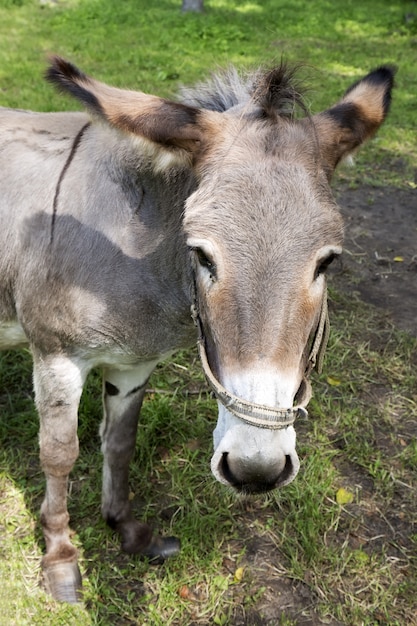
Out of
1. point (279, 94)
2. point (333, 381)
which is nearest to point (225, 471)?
point (279, 94)

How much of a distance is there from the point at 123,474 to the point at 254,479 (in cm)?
144

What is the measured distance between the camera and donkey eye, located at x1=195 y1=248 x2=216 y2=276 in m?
1.69

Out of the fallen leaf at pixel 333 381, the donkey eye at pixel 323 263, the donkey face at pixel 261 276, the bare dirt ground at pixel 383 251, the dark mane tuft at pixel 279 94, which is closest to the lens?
the donkey face at pixel 261 276

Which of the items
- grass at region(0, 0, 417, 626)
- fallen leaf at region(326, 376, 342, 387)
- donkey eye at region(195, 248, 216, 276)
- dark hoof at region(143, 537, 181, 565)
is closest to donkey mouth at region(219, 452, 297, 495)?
donkey eye at region(195, 248, 216, 276)

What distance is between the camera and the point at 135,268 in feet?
7.41

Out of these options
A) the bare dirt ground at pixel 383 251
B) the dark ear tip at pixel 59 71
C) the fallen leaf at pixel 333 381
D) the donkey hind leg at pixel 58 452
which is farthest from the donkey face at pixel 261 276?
the bare dirt ground at pixel 383 251

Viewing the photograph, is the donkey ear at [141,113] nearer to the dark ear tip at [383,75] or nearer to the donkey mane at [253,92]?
the donkey mane at [253,92]

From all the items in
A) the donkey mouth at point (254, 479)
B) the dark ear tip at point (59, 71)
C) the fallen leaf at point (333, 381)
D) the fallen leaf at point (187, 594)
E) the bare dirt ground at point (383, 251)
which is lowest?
the fallen leaf at point (187, 594)

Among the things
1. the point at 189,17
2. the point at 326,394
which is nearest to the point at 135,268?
the point at 326,394

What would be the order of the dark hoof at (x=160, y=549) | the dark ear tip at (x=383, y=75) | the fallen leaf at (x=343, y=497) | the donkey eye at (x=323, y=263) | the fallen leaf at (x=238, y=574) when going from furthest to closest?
the fallen leaf at (x=343, y=497), the dark hoof at (x=160, y=549), the fallen leaf at (x=238, y=574), the dark ear tip at (x=383, y=75), the donkey eye at (x=323, y=263)

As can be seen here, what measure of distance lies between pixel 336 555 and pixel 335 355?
1569 mm

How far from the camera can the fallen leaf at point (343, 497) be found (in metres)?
3.12

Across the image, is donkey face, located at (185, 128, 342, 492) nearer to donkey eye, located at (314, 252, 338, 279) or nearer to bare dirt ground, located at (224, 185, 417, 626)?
donkey eye, located at (314, 252, 338, 279)

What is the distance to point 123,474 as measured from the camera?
2.94m
